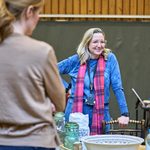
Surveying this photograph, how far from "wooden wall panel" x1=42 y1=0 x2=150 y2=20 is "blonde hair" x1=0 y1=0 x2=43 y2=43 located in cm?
604

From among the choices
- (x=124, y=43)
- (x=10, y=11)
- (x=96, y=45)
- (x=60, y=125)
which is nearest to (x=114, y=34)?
(x=124, y=43)

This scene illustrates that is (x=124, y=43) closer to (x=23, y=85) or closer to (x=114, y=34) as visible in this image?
(x=114, y=34)

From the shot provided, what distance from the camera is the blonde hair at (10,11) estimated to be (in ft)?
5.56

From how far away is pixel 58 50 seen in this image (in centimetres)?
748

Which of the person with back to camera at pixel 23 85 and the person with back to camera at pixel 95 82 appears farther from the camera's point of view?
the person with back to camera at pixel 95 82

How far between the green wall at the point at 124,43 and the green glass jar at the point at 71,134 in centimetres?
449

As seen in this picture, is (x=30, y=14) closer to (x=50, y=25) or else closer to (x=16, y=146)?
(x=16, y=146)

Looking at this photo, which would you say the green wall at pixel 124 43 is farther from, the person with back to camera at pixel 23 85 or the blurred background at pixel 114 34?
the person with back to camera at pixel 23 85

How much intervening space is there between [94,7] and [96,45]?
11.9ft

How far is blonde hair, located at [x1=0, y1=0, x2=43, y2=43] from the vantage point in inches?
66.7

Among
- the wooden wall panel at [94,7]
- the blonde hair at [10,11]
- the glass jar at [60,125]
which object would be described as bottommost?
the glass jar at [60,125]

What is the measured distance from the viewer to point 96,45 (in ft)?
13.8

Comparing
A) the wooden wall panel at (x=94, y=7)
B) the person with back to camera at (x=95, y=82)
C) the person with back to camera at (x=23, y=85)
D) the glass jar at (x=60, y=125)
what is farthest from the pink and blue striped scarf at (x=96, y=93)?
the wooden wall panel at (x=94, y=7)

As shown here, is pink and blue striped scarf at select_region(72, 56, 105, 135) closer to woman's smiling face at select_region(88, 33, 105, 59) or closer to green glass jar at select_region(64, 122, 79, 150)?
woman's smiling face at select_region(88, 33, 105, 59)
